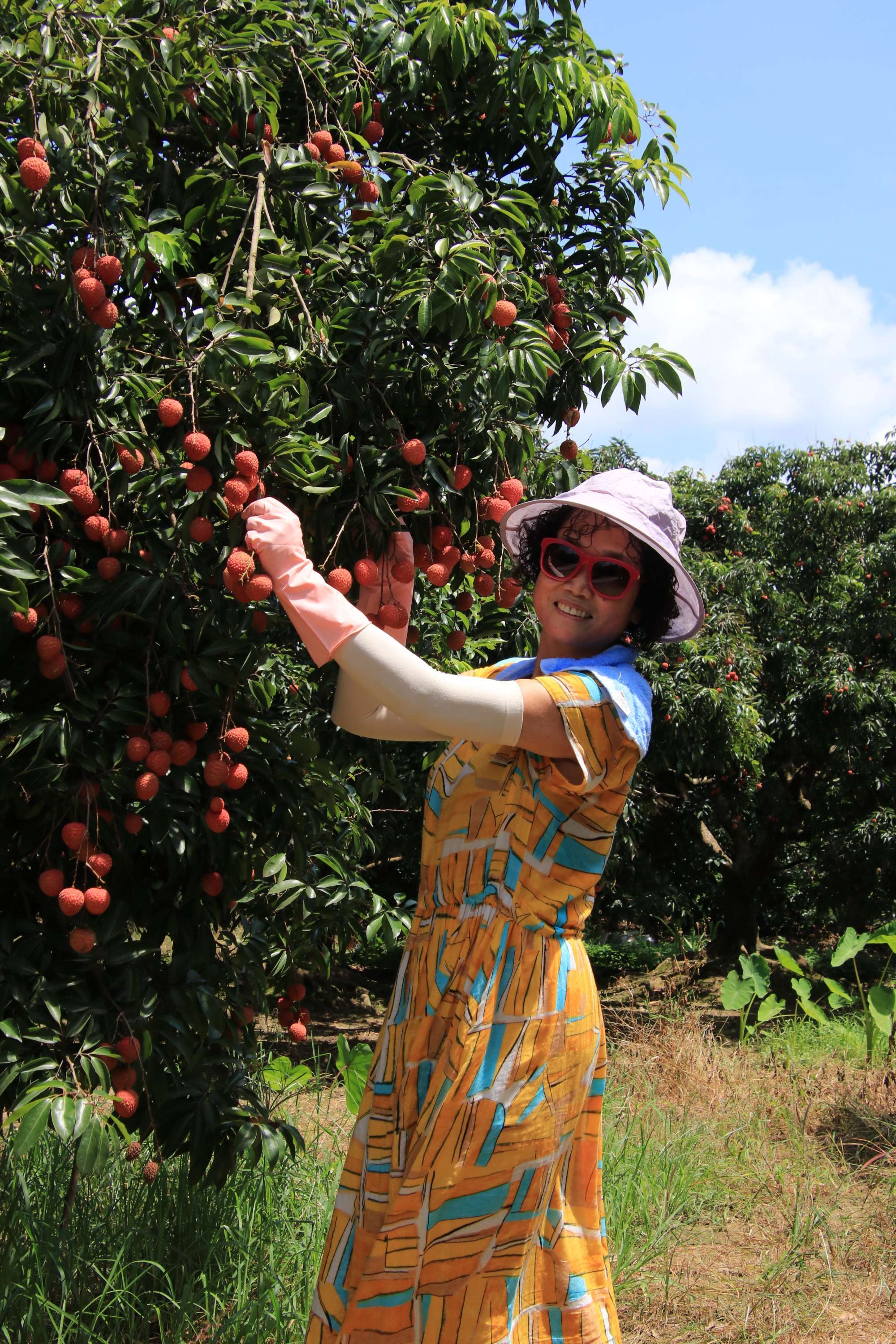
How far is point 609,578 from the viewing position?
1.71m

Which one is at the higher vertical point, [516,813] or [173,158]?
[173,158]

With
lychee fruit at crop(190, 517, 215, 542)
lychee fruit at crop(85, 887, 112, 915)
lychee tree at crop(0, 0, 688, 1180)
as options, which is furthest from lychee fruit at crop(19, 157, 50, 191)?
lychee fruit at crop(85, 887, 112, 915)

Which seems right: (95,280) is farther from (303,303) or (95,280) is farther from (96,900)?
(96,900)

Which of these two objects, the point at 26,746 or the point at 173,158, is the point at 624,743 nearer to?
the point at 26,746

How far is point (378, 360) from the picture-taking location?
1.84 m

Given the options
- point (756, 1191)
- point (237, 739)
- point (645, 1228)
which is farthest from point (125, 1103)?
point (756, 1191)

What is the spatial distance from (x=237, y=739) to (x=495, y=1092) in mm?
685

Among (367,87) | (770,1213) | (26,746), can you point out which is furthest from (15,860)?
(770,1213)

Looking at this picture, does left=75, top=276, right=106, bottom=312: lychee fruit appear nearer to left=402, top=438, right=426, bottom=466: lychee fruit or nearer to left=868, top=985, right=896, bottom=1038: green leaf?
left=402, top=438, right=426, bottom=466: lychee fruit

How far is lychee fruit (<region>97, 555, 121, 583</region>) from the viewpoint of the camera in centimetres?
177

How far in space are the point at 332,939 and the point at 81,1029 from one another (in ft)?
3.35

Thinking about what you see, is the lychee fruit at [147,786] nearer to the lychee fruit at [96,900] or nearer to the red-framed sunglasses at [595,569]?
the lychee fruit at [96,900]

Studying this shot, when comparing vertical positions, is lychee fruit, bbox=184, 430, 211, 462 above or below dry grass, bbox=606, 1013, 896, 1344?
above

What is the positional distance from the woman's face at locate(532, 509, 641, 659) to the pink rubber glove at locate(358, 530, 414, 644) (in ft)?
0.88
